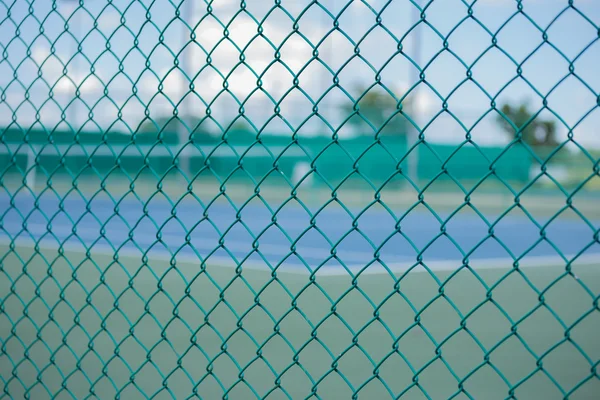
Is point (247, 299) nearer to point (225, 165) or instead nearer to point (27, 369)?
point (27, 369)

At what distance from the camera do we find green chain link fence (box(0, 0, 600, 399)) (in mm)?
1646

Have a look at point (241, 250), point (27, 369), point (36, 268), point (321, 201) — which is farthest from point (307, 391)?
point (321, 201)

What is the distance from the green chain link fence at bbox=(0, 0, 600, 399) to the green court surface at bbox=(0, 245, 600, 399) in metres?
0.02

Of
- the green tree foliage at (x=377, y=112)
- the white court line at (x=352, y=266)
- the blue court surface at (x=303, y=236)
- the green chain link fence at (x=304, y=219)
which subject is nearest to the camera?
the green chain link fence at (x=304, y=219)

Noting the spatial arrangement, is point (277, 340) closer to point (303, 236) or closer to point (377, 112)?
point (303, 236)

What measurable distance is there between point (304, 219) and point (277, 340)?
8257mm

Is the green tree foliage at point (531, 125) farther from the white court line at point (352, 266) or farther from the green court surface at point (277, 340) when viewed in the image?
the white court line at point (352, 266)

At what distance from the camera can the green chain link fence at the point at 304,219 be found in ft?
5.40

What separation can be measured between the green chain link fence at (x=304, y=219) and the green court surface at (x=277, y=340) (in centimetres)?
2

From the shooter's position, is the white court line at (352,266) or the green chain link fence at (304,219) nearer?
the green chain link fence at (304,219)

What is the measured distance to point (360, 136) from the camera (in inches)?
489

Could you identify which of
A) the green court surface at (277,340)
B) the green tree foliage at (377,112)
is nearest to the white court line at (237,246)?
the green court surface at (277,340)

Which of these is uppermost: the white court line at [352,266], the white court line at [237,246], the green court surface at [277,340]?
the white court line at [237,246]

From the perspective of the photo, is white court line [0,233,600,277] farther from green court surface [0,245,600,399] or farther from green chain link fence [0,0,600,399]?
green court surface [0,245,600,399]
